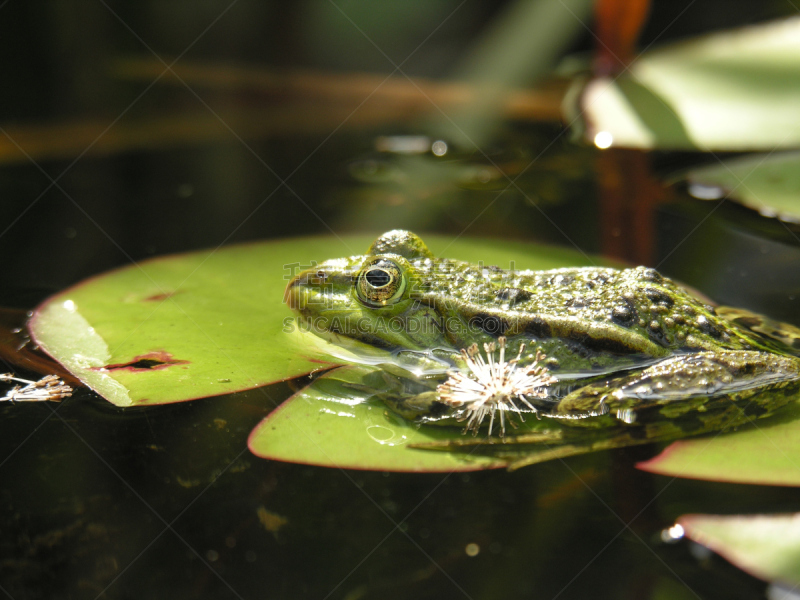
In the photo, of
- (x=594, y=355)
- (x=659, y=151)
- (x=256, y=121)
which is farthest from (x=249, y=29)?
(x=594, y=355)

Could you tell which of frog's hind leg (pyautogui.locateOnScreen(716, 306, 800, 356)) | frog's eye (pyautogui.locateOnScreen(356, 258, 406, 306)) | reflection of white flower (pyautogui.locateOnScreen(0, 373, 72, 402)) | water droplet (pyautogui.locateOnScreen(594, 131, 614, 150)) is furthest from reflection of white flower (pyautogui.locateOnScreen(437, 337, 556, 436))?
water droplet (pyautogui.locateOnScreen(594, 131, 614, 150))

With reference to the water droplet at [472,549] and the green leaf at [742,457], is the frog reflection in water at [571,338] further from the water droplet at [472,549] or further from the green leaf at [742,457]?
the water droplet at [472,549]

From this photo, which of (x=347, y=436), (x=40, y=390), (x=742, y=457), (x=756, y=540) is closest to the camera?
(x=756, y=540)

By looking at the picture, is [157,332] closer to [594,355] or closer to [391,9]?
[594,355]

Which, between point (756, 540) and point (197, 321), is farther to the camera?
point (197, 321)

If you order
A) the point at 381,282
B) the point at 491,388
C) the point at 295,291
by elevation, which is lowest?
the point at 295,291

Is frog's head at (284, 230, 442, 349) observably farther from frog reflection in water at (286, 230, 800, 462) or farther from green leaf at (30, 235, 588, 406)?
green leaf at (30, 235, 588, 406)

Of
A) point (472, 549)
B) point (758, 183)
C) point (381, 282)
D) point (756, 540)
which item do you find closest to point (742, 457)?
point (756, 540)

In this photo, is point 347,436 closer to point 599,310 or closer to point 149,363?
point 149,363
